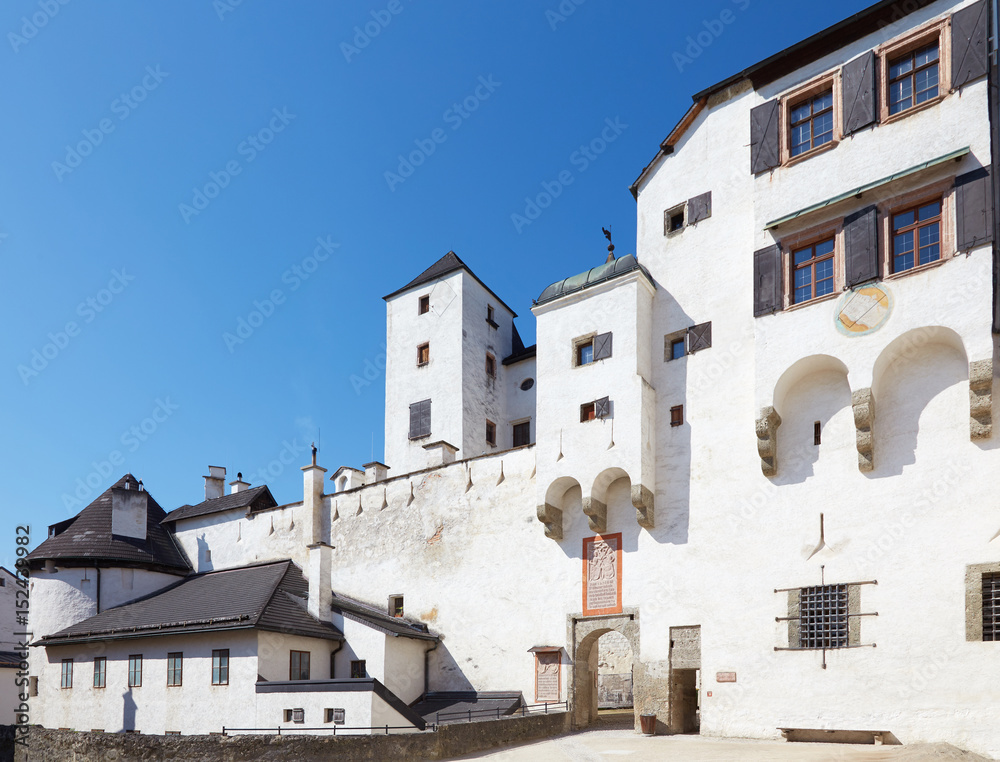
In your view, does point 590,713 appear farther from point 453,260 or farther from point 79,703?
point 453,260

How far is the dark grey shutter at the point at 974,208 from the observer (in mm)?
19750

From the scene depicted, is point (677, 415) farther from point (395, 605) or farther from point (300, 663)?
point (300, 663)

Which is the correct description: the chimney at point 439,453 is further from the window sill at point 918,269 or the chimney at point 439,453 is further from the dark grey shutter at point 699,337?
the window sill at point 918,269

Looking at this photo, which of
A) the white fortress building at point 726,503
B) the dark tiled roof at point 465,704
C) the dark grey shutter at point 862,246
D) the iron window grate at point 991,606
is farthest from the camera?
the dark tiled roof at point 465,704

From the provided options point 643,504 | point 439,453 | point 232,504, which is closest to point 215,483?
point 232,504

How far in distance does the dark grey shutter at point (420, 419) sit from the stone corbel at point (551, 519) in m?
11.9

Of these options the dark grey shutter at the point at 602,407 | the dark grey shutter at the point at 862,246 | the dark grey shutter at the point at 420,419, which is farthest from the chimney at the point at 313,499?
the dark grey shutter at the point at 862,246

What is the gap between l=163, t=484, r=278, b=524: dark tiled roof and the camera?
37.1 meters

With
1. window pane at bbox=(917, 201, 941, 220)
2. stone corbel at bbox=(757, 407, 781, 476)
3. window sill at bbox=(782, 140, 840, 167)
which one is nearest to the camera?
window pane at bbox=(917, 201, 941, 220)

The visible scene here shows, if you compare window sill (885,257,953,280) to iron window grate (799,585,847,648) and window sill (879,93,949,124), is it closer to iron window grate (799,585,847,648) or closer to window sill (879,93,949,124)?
window sill (879,93,949,124)

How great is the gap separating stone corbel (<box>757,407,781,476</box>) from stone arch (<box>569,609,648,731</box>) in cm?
554

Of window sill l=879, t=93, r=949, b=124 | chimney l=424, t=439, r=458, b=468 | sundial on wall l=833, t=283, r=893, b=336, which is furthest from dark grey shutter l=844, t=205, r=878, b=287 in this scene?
chimney l=424, t=439, r=458, b=468

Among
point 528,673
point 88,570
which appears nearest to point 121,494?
point 88,570

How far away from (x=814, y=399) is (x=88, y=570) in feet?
88.6
